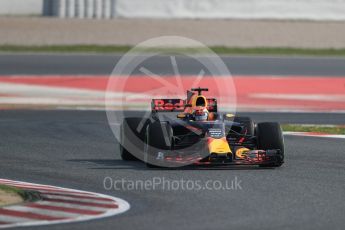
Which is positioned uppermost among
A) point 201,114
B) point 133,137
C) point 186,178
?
point 201,114

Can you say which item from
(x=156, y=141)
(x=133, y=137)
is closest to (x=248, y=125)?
(x=156, y=141)

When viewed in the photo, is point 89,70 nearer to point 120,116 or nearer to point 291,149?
point 120,116

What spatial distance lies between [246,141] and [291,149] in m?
2.31

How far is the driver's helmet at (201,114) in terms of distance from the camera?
14.7 metres

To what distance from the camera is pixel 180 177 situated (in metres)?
13.6

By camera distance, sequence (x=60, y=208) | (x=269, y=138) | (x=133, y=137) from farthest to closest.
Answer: (x=133, y=137)
(x=269, y=138)
(x=60, y=208)

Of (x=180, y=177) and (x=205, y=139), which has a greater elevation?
(x=205, y=139)

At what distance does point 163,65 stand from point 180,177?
66.0ft

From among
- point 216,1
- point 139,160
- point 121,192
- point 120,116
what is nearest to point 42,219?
point 121,192

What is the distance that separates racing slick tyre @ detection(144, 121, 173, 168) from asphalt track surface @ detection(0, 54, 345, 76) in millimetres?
17374

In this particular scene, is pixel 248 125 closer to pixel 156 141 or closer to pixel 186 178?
pixel 156 141

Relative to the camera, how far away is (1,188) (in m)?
12.3

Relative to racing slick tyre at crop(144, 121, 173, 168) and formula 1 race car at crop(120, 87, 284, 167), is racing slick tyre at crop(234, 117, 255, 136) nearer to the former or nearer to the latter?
formula 1 race car at crop(120, 87, 284, 167)

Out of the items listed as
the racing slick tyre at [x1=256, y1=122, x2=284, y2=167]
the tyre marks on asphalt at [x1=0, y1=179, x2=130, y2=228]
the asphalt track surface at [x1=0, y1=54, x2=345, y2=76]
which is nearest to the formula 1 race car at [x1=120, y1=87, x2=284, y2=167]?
the racing slick tyre at [x1=256, y1=122, x2=284, y2=167]
